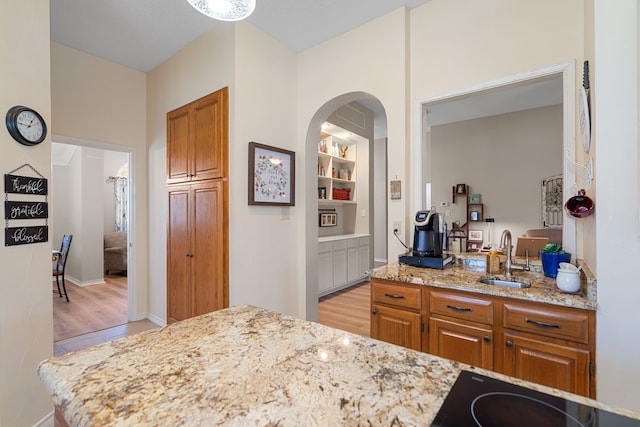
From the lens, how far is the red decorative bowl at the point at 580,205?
64.4 inches

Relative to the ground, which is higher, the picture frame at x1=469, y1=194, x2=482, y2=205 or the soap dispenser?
the picture frame at x1=469, y1=194, x2=482, y2=205

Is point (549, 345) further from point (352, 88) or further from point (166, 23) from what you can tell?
point (166, 23)

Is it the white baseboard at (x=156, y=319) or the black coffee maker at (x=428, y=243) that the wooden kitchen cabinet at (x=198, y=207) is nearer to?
the white baseboard at (x=156, y=319)

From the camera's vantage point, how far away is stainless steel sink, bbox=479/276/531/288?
177 centimetres

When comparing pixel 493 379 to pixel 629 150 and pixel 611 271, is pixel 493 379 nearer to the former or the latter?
pixel 611 271

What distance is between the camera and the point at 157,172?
3592 millimetres

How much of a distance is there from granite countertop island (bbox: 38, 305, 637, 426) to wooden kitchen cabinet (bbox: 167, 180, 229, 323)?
167 cm

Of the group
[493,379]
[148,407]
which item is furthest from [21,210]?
[493,379]

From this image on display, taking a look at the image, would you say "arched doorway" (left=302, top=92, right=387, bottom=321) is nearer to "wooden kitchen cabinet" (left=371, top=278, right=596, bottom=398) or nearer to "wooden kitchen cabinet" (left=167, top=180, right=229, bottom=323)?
"wooden kitchen cabinet" (left=167, top=180, right=229, bottom=323)

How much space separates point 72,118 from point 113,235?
405 cm

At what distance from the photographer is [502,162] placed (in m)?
5.60

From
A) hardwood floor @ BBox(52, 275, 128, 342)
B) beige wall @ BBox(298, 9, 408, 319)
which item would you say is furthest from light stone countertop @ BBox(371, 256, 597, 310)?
hardwood floor @ BBox(52, 275, 128, 342)

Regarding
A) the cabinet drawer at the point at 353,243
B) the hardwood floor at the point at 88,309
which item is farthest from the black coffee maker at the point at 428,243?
the hardwood floor at the point at 88,309

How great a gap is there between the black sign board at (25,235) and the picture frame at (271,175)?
4.65ft
